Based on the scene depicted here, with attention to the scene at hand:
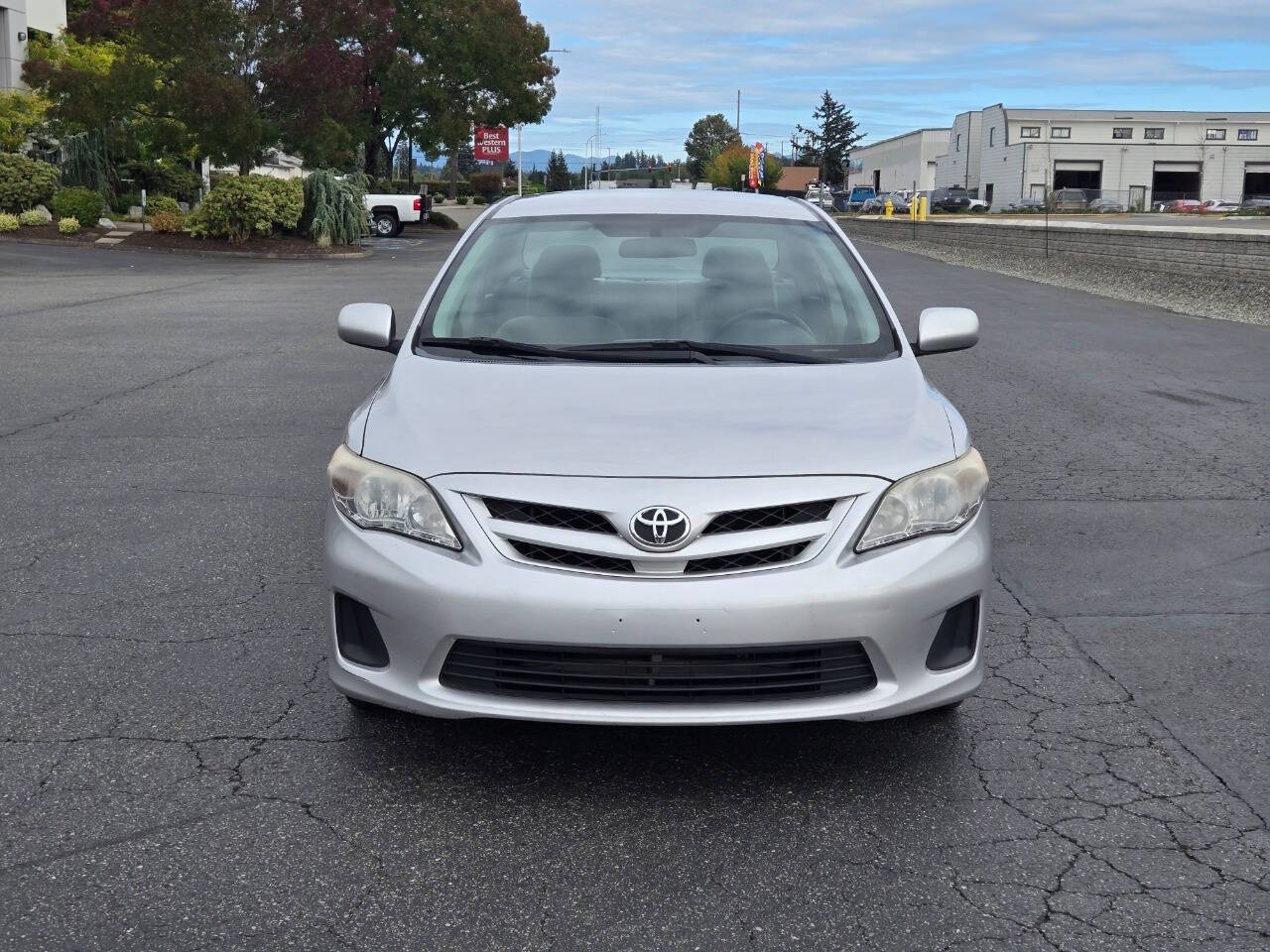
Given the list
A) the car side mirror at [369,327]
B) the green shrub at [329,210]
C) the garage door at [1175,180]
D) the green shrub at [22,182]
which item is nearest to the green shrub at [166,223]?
the green shrub at [329,210]

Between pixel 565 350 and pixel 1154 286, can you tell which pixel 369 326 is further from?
pixel 1154 286

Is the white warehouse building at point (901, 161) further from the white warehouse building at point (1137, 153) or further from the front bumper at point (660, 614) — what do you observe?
the front bumper at point (660, 614)

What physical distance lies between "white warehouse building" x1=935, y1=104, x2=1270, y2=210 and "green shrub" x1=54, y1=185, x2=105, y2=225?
238 ft

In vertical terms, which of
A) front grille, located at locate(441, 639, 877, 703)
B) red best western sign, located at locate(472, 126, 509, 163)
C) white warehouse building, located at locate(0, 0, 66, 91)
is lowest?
front grille, located at locate(441, 639, 877, 703)

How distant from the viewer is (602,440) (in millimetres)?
3721

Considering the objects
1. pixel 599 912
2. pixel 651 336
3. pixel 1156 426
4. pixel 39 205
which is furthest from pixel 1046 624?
pixel 39 205

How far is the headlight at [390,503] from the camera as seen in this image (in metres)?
3.62

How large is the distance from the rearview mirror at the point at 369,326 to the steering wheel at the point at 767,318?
1172mm

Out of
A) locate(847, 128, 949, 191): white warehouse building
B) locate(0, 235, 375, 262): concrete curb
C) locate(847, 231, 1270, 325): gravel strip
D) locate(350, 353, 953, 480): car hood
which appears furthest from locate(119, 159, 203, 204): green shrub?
locate(847, 128, 949, 191): white warehouse building

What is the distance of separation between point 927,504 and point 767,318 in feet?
4.29

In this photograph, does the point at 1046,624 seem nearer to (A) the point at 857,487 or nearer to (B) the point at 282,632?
(A) the point at 857,487

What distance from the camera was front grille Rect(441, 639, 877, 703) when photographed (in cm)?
347

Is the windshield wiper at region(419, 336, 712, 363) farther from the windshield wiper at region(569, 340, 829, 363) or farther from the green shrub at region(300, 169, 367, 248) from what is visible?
the green shrub at region(300, 169, 367, 248)

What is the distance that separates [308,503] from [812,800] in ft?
13.3
